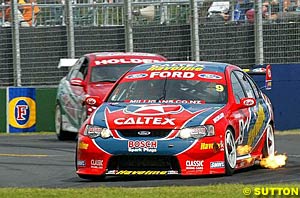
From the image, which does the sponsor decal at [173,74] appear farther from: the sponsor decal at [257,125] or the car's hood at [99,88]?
the car's hood at [99,88]

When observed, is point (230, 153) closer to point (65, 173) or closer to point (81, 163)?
point (81, 163)

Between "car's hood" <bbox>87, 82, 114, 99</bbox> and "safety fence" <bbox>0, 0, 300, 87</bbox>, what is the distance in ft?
14.8

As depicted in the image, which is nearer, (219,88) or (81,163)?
(81,163)

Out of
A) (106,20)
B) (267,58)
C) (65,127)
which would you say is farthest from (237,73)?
(106,20)

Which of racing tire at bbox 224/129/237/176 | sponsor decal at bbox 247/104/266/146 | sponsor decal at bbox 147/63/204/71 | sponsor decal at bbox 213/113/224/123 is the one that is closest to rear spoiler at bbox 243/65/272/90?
sponsor decal at bbox 247/104/266/146

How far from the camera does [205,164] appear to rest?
35.7ft

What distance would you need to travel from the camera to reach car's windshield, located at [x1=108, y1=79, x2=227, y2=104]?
469 inches

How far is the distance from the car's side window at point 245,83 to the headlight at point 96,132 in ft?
7.91

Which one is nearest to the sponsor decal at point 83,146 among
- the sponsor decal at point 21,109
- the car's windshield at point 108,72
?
the car's windshield at point 108,72

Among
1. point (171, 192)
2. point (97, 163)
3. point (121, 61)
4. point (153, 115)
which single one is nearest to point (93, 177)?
point (97, 163)

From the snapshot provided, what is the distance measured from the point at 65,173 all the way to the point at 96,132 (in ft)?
3.92

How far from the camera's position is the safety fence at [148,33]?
21.2 m

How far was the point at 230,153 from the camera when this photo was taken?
11281 millimetres

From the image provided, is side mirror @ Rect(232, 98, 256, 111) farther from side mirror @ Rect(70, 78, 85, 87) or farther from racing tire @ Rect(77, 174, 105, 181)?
side mirror @ Rect(70, 78, 85, 87)
